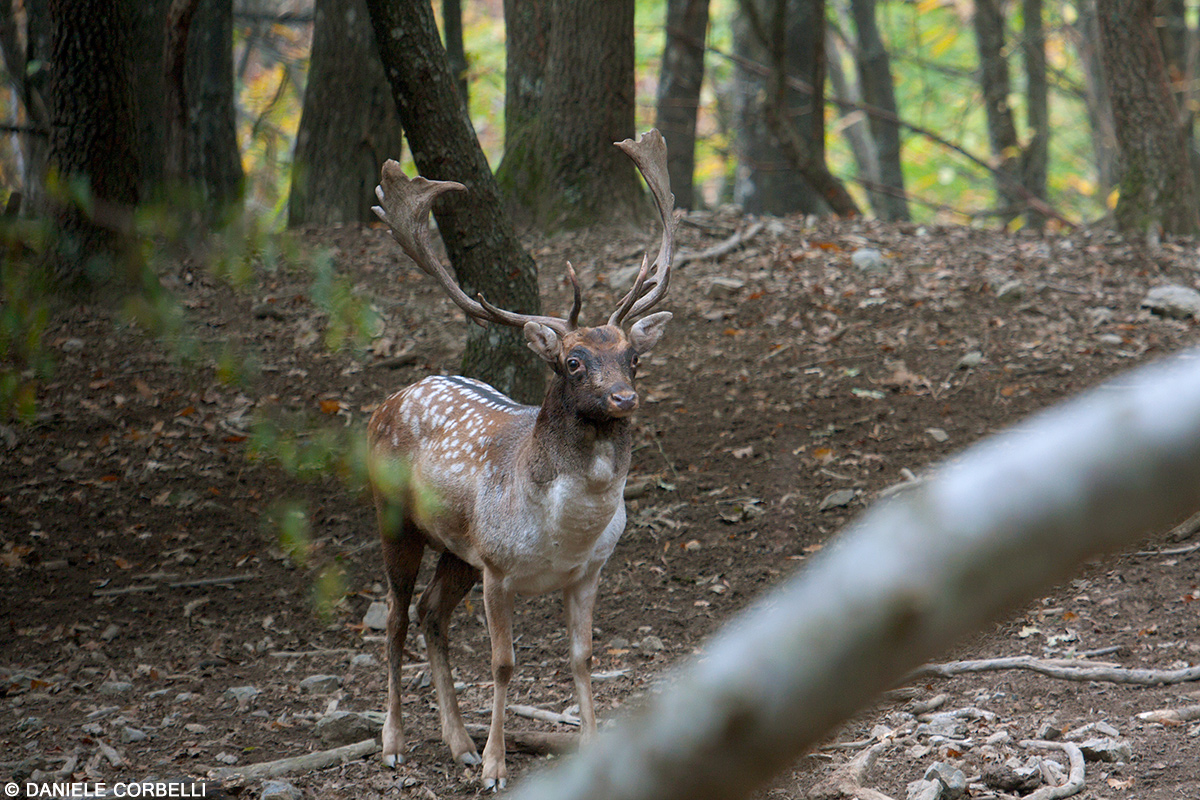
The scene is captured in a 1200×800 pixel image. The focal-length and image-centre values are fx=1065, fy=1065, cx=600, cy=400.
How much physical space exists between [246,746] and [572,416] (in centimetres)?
202

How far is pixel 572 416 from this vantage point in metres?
4.19

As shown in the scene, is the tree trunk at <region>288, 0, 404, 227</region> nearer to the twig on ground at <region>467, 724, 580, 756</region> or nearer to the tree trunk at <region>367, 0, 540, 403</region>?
the tree trunk at <region>367, 0, 540, 403</region>

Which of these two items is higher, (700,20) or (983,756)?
(700,20)

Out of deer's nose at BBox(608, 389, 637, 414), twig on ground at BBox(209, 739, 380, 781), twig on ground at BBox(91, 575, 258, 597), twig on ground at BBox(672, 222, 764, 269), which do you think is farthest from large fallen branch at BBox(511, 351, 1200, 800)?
twig on ground at BBox(672, 222, 764, 269)

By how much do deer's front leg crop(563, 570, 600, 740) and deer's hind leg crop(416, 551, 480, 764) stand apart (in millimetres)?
558

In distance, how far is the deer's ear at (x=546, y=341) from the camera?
14.4ft

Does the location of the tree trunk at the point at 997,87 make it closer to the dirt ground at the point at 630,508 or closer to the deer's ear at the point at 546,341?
the dirt ground at the point at 630,508

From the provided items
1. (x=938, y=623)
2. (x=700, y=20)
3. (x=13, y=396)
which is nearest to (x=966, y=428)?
(x=13, y=396)

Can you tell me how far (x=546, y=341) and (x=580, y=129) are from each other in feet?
16.8

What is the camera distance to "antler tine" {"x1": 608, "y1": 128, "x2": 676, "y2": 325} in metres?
4.82

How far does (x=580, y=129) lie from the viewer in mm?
9086

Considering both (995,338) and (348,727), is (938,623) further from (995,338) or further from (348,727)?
(995,338)

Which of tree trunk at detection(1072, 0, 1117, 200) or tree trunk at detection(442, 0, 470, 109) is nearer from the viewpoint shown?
tree trunk at detection(442, 0, 470, 109)

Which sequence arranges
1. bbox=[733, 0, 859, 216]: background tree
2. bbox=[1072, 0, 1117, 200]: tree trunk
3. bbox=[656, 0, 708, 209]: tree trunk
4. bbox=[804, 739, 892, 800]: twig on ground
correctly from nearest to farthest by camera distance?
bbox=[804, 739, 892, 800]: twig on ground
bbox=[733, 0, 859, 216]: background tree
bbox=[656, 0, 708, 209]: tree trunk
bbox=[1072, 0, 1117, 200]: tree trunk
